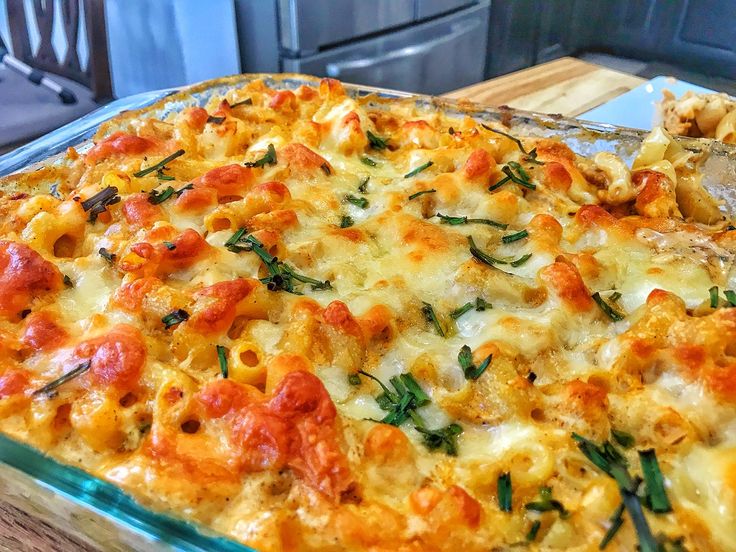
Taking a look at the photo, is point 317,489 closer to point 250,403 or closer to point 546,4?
point 250,403

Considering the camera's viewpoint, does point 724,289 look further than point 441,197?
No

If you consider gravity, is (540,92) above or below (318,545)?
below

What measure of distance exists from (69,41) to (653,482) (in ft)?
12.1

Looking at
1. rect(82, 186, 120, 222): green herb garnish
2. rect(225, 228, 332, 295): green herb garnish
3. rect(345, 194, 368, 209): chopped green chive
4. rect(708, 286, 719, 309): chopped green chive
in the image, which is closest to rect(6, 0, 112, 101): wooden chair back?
rect(82, 186, 120, 222): green herb garnish

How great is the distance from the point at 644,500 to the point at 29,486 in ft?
2.51

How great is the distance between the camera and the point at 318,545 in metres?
0.80

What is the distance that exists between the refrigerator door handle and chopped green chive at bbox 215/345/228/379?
2.96m

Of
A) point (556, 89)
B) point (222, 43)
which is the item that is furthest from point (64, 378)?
point (222, 43)

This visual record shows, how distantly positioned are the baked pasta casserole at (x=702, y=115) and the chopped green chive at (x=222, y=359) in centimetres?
173

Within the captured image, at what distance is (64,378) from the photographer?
0.96m

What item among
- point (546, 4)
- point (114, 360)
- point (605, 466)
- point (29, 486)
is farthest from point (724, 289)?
point (546, 4)

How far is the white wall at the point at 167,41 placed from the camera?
361 cm

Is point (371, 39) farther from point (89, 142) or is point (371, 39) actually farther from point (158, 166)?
point (158, 166)

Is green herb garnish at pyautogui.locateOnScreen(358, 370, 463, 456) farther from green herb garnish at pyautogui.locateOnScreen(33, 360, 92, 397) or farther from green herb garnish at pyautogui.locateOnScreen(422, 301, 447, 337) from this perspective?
green herb garnish at pyautogui.locateOnScreen(33, 360, 92, 397)
